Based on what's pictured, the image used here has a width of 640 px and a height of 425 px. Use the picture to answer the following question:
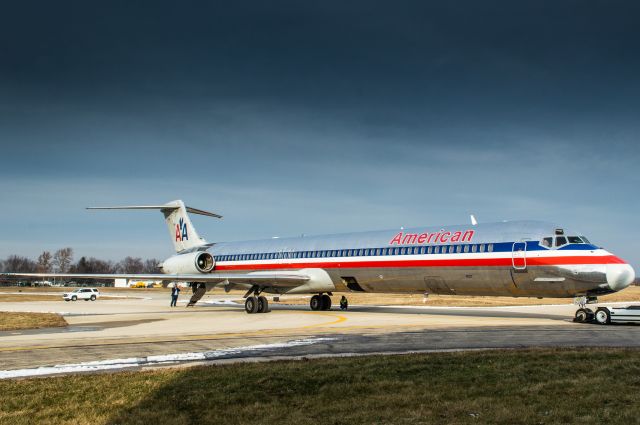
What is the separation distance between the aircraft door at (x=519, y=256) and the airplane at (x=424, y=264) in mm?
38

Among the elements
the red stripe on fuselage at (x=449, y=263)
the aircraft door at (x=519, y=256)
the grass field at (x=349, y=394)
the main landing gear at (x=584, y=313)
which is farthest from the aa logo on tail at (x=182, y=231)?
the grass field at (x=349, y=394)

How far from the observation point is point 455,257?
80.5 feet

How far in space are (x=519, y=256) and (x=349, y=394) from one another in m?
16.1

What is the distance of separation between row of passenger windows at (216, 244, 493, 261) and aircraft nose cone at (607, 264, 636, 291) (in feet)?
14.9

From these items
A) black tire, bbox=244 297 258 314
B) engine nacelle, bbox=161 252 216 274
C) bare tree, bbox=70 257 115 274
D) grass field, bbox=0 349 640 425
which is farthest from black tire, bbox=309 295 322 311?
bare tree, bbox=70 257 115 274

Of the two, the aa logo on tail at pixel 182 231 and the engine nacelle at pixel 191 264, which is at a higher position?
the aa logo on tail at pixel 182 231

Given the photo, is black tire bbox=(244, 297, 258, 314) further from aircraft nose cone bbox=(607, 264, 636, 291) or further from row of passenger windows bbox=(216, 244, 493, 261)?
aircraft nose cone bbox=(607, 264, 636, 291)

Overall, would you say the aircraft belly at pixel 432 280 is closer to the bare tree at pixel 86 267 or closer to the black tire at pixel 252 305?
the black tire at pixel 252 305

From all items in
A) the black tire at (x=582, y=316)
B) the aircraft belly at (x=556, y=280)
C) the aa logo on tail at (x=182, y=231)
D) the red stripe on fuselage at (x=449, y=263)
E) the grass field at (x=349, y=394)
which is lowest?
the black tire at (x=582, y=316)

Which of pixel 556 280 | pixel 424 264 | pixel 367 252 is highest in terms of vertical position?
pixel 367 252

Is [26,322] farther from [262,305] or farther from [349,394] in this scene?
[349,394]

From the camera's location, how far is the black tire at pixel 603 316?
68.4ft

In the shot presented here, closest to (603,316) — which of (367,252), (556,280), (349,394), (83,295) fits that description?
(556,280)

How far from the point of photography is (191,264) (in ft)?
117
